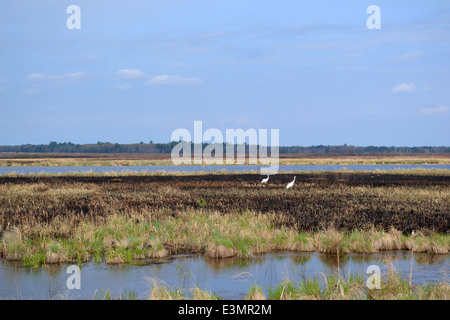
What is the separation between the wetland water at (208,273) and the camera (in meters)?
10.2

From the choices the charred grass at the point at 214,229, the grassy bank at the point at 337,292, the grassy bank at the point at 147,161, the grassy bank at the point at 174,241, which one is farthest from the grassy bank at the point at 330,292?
the grassy bank at the point at 147,161

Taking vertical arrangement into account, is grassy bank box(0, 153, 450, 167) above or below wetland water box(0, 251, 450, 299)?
above

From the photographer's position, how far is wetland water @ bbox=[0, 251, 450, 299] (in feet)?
33.6

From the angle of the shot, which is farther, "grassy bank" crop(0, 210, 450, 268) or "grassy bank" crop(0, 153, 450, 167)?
"grassy bank" crop(0, 153, 450, 167)

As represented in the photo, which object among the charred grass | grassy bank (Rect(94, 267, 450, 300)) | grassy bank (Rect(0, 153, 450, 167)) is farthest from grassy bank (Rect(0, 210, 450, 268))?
grassy bank (Rect(0, 153, 450, 167))

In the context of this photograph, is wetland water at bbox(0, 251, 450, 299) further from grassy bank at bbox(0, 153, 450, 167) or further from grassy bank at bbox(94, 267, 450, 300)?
grassy bank at bbox(0, 153, 450, 167)

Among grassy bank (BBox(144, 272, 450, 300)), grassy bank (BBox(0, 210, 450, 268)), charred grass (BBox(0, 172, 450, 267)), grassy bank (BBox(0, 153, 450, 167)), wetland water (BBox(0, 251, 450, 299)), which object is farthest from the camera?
grassy bank (BBox(0, 153, 450, 167))

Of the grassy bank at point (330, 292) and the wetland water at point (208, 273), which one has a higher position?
the grassy bank at point (330, 292)

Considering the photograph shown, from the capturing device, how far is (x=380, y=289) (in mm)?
9406

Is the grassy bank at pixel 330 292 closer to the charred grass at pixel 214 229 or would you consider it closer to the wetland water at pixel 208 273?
the wetland water at pixel 208 273

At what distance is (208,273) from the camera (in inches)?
462

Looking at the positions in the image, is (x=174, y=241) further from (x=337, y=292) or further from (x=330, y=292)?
(x=337, y=292)

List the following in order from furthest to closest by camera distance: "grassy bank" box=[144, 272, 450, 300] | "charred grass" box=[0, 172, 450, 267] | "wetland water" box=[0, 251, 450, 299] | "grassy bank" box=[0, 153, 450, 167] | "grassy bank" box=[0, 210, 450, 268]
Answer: "grassy bank" box=[0, 153, 450, 167], "charred grass" box=[0, 172, 450, 267], "grassy bank" box=[0, 210, 450, 268], "wetland water" box=[0, 251, 450, 299], "grassy bank" box=[144, 272, 450, 300]
